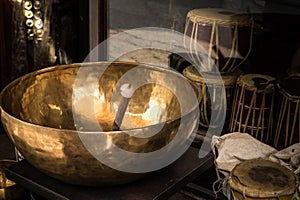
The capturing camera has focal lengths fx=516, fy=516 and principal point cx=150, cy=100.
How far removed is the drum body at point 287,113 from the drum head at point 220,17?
12.7 inches

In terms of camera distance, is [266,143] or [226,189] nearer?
[226,189]

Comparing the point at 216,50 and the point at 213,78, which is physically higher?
the point at 216,50

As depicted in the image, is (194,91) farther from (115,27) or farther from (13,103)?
(115,27)

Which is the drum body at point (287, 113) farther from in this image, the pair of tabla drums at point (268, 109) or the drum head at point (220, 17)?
the drum head at point (220, 17)

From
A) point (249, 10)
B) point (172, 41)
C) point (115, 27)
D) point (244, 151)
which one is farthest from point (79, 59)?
point (244, 151)

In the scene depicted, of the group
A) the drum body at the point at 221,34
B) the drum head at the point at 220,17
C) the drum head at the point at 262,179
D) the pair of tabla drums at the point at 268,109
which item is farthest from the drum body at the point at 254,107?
the drum head at the point at 262,179

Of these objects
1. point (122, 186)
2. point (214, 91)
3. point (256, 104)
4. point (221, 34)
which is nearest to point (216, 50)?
point (221, 34)

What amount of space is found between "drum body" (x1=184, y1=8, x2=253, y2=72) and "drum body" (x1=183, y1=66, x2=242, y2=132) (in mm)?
53

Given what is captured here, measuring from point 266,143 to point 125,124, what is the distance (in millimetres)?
948

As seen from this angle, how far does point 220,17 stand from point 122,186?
124 centimetres

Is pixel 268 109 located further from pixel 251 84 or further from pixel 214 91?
pixel 214 91

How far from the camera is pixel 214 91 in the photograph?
7.75ft

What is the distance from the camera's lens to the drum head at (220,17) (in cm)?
225

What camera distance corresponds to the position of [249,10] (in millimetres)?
2279
